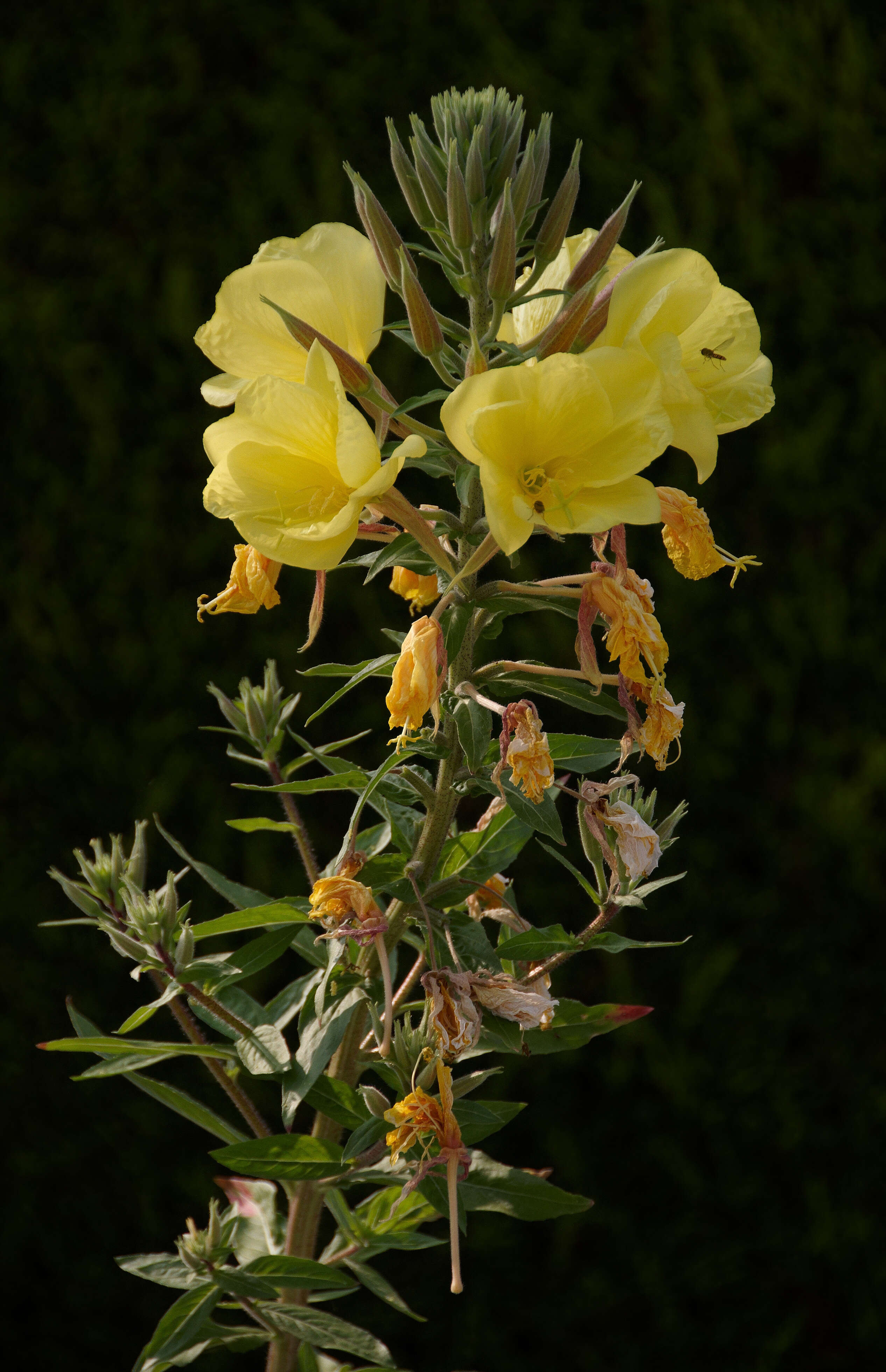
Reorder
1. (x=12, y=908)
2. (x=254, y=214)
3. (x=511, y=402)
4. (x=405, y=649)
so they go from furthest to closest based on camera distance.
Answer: (x=12, y=908)
(x=254, y=214)
(x=405, y=649)
(x=511, y=402)

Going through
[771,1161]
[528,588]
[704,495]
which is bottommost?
[771,1161]

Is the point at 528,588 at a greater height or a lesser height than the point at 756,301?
lesser

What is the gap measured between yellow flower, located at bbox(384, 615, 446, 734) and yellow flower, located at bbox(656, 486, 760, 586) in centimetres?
26

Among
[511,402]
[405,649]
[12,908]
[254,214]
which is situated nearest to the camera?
[511,402]

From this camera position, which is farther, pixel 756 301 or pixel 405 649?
pixel 756 301

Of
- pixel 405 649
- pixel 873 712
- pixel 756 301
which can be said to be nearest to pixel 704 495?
pixel 756 301

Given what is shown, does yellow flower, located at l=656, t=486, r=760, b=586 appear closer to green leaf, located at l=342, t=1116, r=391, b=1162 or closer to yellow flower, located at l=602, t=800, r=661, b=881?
yellow flower, located at l=602, t=800, r=661, b=881

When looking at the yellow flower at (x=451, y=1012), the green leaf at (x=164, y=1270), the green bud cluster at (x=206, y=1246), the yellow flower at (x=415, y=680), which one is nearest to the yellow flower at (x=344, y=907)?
the yellow flower at (x=451, y=1012)

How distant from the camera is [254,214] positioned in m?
2.03

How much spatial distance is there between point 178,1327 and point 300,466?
36.1 inches

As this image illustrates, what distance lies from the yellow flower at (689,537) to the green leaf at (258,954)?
0.57 meters

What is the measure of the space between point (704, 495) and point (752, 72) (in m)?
0.79

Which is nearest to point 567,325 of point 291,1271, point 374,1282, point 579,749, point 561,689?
point 561,689

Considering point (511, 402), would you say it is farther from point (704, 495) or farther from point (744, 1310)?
point (744, 1310)
